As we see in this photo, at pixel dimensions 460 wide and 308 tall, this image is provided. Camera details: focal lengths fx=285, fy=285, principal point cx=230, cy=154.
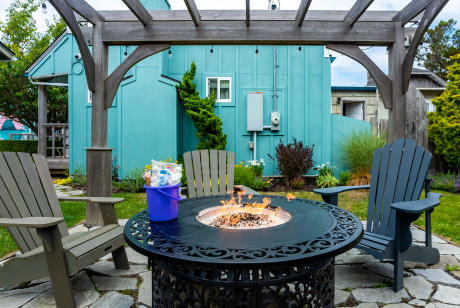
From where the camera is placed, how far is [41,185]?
235 centimetres

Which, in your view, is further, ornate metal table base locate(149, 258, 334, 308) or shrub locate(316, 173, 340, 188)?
shrub locate(316, 173, 340, 188)

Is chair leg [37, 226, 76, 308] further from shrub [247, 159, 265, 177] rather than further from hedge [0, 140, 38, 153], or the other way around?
hedge [0, 140, 38, 153]

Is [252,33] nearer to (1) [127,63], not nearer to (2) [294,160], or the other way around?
(1) [127,63]

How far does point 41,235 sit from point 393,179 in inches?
107

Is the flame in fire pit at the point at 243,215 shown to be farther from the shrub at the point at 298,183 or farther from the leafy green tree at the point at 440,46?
the leafy green tree at the point at 440,46

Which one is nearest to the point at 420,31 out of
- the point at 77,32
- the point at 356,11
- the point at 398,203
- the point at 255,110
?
the point at 356,11

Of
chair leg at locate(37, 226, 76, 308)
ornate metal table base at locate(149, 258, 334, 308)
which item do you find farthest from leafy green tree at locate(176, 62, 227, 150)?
ornate metal table base at locate(149, 258, 334, 308)

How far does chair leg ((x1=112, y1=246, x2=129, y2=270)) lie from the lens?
7.89 feet

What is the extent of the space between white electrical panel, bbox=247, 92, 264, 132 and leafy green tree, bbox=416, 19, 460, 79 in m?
16.4

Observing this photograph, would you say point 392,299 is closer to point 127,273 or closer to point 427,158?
point 427,158

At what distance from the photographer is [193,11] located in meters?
3.23

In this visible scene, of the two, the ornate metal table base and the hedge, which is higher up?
the hedge

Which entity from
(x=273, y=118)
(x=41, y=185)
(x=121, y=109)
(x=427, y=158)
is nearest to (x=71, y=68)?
(x=121, y=109)

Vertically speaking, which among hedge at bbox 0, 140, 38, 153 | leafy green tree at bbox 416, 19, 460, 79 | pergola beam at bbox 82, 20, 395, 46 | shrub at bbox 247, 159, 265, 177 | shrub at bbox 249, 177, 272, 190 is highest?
leafy green tree at bbox 416, 19, 460, 79
